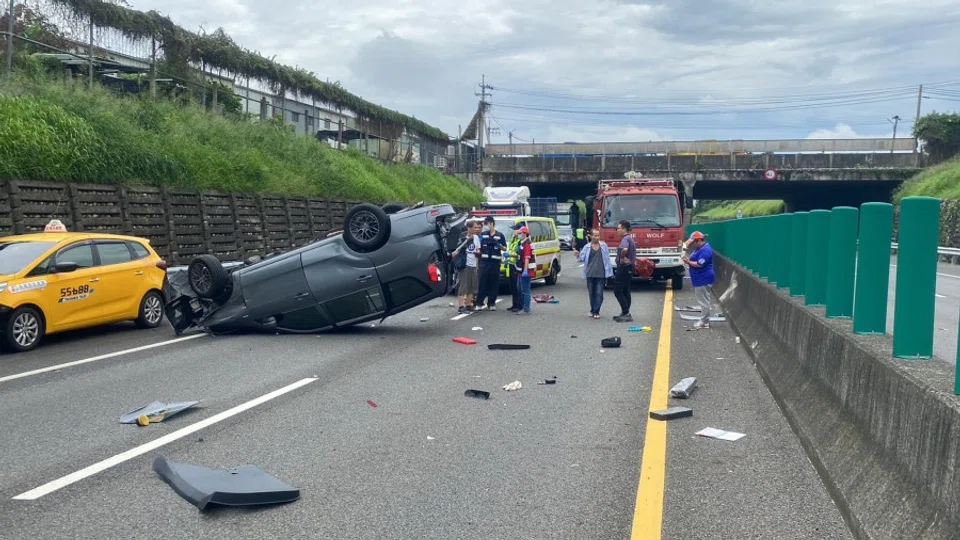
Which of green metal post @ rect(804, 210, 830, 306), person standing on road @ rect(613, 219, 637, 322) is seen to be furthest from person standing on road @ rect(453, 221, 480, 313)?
green metal post @ rect(804, 210, 830, 306)

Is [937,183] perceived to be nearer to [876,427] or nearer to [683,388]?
[683,388]

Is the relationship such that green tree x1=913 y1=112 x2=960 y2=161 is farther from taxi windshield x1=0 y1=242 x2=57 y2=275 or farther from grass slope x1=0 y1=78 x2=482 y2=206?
taxi windshield x1=0 y1=242 x2=57 y2=275

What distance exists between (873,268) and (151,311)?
39.7 feet

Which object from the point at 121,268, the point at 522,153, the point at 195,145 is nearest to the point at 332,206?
the point at 195,145

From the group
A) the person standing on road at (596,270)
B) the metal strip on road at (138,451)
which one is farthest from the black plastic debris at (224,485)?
the person standing on road at (596,270)

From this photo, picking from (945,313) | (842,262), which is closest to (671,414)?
(842,262)

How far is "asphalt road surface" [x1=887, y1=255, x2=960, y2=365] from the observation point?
785 centimetres

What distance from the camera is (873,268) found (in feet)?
20.9

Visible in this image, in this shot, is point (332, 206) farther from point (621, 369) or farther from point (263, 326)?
point (621, 369)

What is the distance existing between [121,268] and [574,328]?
7.06 metres

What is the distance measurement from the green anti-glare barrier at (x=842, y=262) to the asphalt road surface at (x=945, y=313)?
0.32 meters

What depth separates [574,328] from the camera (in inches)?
607

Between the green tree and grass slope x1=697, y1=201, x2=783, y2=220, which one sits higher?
the green tree

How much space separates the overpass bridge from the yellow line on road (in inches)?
1753
